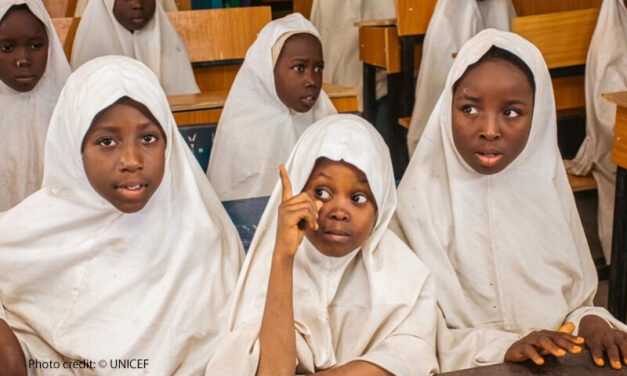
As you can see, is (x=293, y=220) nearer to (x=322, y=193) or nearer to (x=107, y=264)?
(x=322, y=193)

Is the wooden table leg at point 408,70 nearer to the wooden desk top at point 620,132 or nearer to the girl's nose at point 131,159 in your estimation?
the wooden desk top at point 620,132

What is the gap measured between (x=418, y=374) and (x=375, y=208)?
38 cm

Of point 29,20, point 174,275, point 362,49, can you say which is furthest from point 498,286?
point 362,49

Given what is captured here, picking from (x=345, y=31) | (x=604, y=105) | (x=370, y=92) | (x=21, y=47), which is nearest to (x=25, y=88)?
(x=21, y=47)

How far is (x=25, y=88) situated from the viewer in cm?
340

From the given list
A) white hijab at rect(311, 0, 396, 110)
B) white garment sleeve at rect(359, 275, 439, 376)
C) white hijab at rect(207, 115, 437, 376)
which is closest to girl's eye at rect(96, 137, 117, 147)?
white hijab at rect(207, 115, 437, 376)

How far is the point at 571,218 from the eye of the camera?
2074 mm

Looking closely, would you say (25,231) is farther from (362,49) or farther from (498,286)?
(362,49)

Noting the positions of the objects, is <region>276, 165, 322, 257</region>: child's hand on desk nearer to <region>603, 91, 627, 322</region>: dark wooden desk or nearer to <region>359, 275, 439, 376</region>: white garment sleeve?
<region>359, 275, 439, 376</region>: white garment sleeve

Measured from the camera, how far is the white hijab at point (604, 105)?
12.5 feet

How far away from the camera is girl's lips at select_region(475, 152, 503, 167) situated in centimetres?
193

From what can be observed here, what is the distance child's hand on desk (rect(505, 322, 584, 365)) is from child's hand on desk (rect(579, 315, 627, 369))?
0.14ft

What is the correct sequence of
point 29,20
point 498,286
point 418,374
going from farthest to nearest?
point 29,20 → point 498,286 → point 418,374

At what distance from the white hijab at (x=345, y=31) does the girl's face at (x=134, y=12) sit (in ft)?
6.38
